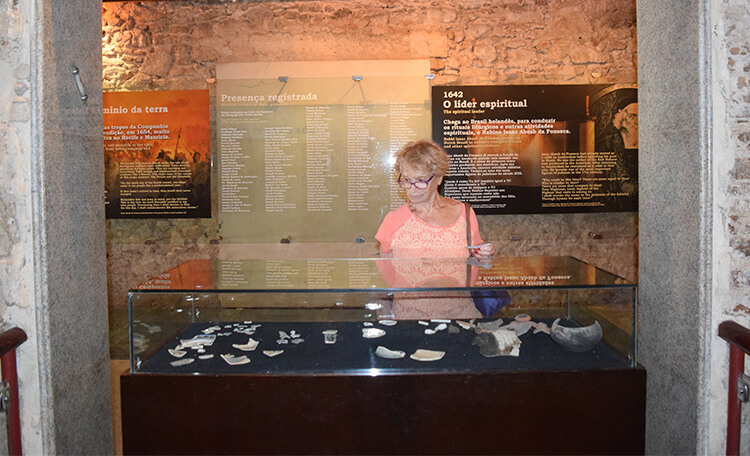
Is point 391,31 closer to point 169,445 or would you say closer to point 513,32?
point 513,32

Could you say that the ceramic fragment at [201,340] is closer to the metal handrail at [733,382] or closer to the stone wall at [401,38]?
the metal handrail at [733,382]

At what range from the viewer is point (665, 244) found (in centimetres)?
211

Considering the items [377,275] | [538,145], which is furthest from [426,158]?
[538,145]

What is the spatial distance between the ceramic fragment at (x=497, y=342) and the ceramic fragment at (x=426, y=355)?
155 mm

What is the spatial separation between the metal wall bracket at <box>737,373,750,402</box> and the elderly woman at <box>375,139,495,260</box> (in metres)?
1.58

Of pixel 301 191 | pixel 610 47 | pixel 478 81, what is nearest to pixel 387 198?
pixel 301 191

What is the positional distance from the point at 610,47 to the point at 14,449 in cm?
531

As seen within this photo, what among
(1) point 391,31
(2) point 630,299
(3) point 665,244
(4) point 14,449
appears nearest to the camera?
(2) point 630,299

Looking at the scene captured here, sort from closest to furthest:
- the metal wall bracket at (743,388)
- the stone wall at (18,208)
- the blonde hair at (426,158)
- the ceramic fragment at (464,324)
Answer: the metal wall bracket at (743,388), the stone wall at (18,208), the ceramic fragment at (464,324), the blonde hair at (426,158)

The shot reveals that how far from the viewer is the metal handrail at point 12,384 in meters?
1.89

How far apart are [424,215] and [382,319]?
4.39 feet

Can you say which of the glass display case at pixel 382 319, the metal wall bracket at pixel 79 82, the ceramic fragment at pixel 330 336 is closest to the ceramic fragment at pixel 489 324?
the glass display case at pixel 382 319

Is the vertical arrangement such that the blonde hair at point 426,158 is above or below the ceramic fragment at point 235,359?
above

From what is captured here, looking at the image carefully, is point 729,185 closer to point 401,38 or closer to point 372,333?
point 372,333
